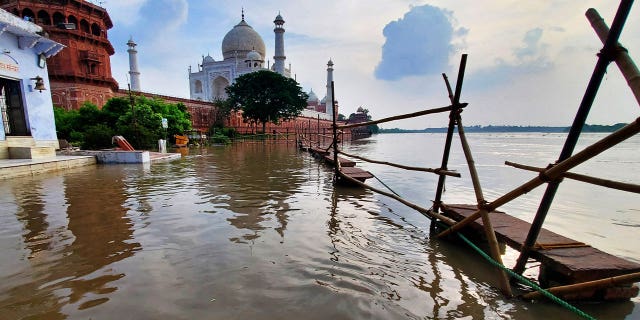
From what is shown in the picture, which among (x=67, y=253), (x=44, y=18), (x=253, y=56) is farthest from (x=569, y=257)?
(x=253, y=56)

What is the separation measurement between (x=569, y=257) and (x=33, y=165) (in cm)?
1425

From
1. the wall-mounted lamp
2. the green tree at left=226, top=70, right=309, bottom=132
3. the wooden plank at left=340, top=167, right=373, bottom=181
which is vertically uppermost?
the green tree at left=226, top=70, right=309, bottom=132

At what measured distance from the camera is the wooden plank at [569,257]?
2.77 m

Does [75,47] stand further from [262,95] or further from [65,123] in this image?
[262,95]

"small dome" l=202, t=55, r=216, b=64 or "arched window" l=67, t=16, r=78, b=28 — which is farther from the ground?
"small dome" l=202, t=55, r=216, b=64

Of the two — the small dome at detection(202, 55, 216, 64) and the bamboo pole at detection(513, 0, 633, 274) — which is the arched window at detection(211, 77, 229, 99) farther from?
the bamboo pole at detection(513, 0, 633, 274)

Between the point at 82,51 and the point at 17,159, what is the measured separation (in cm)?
2170

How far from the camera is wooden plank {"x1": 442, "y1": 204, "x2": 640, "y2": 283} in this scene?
277cm

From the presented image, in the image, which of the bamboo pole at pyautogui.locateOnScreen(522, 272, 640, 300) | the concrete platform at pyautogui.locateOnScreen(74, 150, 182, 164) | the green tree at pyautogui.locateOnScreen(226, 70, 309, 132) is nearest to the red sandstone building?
the green tree at pyautogui.locateOnScreen(226, 70, 309, 132)

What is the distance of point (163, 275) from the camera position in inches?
132

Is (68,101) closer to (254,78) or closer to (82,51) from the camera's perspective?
(82,51)

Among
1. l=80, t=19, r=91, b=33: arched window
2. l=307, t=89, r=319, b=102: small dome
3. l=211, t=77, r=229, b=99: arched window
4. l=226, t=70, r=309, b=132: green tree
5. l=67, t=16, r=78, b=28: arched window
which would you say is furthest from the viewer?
l=307, t=89, r=319, b=102: small dome

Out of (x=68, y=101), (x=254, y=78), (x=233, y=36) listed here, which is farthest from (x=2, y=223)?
(x=233, y=36)

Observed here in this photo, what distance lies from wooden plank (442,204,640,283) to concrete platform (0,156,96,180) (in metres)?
13.0
